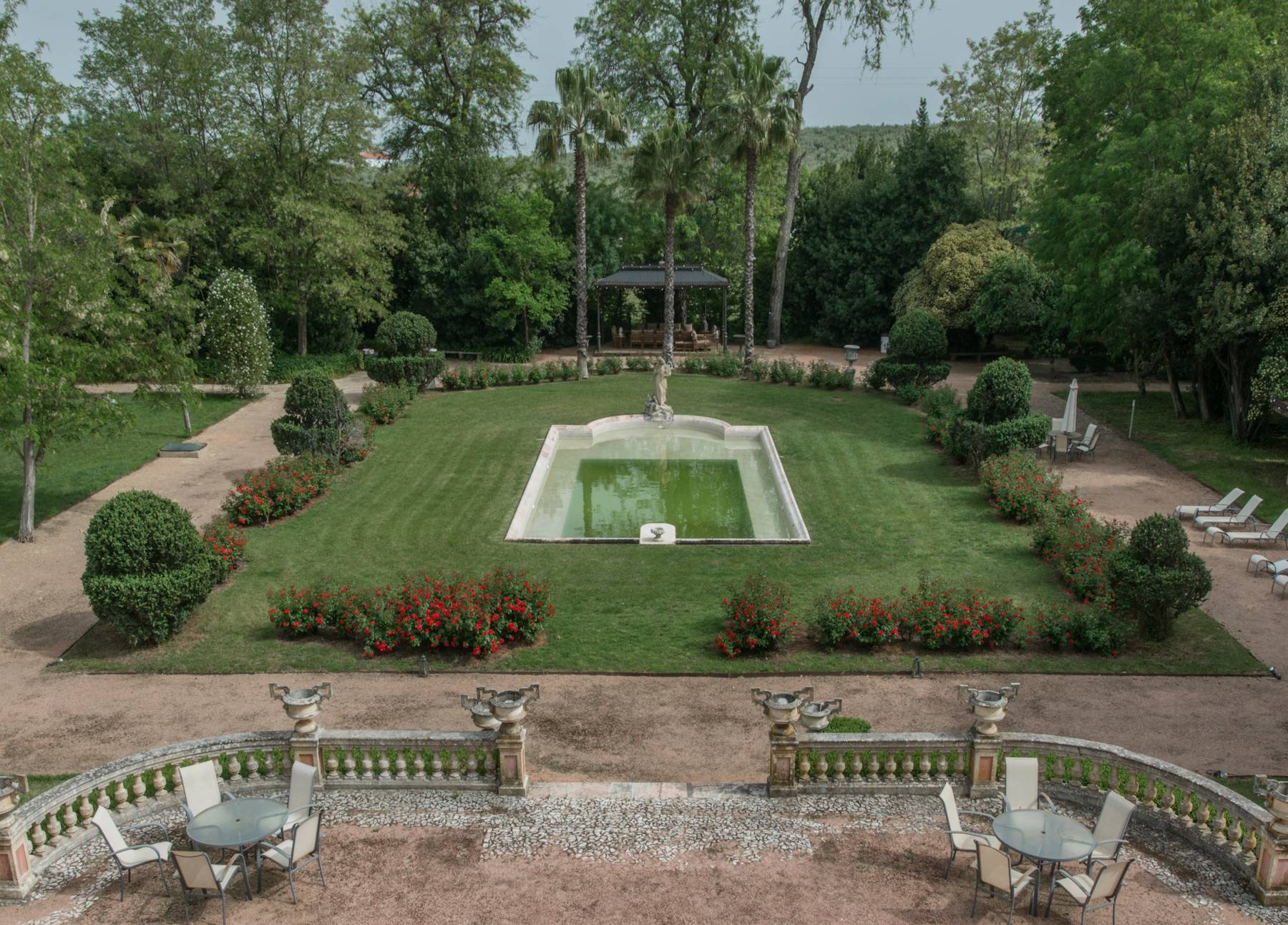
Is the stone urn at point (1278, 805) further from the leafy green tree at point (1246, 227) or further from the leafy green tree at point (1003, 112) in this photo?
the leafy green tree at point (1003, 112)

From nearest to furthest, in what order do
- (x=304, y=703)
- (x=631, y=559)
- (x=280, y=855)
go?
(x=280, y=855) < (x=304, y=703) < (x=631, y=559)

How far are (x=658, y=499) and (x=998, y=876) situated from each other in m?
16.6

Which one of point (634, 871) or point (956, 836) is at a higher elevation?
point (956, 836)

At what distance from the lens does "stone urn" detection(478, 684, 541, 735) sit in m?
11.1

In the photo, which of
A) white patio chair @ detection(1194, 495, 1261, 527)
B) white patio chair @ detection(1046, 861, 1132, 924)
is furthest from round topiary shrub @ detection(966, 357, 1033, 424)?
white patio chair @ detection(1046, 861, 1132, 924)

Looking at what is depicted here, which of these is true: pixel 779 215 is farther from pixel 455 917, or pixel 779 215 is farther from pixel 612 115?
pixel 455 917

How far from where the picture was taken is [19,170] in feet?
65.4

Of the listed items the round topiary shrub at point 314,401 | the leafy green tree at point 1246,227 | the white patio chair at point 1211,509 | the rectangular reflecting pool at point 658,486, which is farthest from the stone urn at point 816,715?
the leafy green tree at point 1246,227

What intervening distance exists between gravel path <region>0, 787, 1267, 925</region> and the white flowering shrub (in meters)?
25.6

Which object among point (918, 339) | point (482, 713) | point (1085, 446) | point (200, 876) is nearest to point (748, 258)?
point (918, 339)

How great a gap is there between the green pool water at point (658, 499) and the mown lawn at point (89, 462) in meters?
10.3

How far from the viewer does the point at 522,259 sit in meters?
43.5

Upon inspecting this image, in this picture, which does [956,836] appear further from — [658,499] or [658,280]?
[658,280]

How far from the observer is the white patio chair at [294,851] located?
31.8ft
